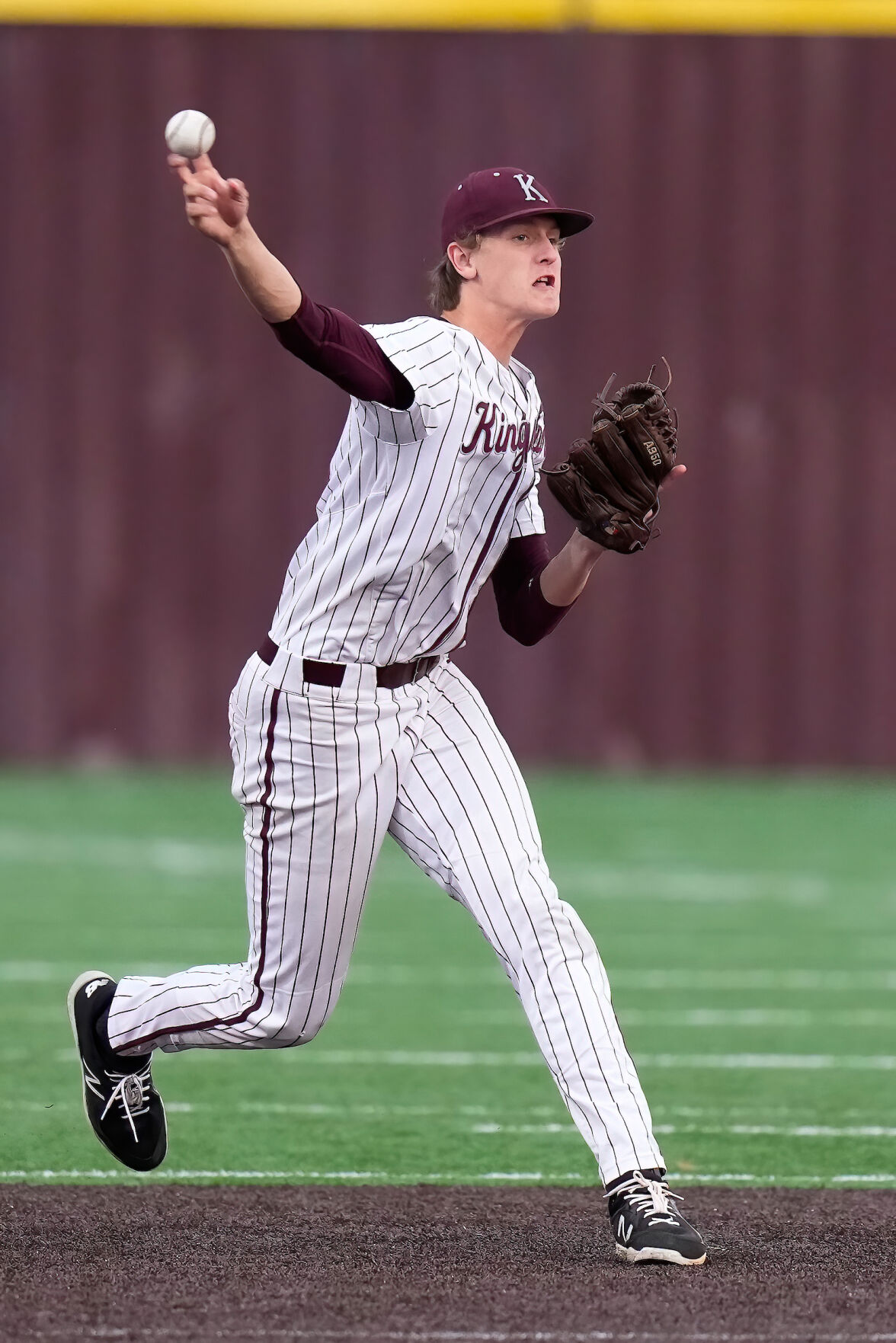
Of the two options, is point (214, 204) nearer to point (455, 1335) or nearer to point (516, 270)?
point (516, 270)

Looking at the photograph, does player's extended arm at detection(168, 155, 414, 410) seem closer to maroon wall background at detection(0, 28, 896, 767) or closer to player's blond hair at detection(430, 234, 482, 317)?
player's blond hair at detection(430, 234, 482, 317)

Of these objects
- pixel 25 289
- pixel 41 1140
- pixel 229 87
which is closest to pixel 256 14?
pixel 229 87

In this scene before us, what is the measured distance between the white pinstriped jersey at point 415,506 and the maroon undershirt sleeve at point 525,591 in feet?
0.75

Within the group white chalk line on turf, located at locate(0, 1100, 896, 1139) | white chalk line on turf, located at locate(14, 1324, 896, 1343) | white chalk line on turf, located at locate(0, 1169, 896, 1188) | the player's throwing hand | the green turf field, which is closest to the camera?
white chalk line on turf, located at locate(14, 1324, 896, 1343)

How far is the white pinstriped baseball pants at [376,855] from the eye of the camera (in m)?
4.02

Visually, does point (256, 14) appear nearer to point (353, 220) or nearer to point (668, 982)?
point (353, 220)

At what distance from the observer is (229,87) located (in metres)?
14.3

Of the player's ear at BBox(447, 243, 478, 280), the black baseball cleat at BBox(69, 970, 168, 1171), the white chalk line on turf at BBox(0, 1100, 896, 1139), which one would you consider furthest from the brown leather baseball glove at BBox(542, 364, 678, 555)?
the white chalk line on turf at BBox(0, 1100, 896, 1139)

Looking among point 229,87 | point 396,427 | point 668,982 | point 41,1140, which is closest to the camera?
point 396,427

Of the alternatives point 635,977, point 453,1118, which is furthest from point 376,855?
point 635,977

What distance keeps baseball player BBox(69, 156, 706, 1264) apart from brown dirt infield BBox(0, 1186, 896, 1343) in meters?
0.22

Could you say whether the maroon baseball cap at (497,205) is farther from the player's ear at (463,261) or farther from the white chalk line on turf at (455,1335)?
the white chalk line on turf at (455,1335)

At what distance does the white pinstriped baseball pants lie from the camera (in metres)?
4.02

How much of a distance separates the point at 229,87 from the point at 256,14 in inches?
28.3
